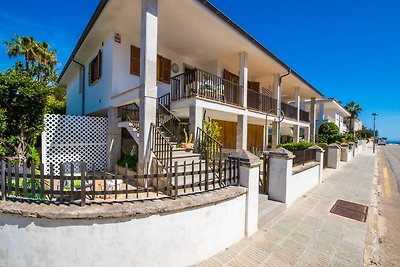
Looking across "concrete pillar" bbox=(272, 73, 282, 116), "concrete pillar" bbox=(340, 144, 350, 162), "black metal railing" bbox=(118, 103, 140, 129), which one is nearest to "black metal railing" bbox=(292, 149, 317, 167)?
"concrete pillar" bbox=(272, 73, 282, 116)

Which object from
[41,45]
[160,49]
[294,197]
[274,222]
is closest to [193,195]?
[274,222]

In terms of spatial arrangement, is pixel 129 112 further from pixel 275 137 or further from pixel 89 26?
pixel 275 137

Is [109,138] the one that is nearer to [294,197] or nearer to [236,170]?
[236,170]

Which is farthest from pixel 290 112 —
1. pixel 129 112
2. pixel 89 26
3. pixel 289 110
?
pixel 89 26

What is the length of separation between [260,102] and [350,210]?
727 cm

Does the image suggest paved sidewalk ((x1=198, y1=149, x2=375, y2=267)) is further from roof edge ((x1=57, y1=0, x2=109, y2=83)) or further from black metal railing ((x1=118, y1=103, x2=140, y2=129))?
roof edge ((x1=57, y1=0, x2=109, y2=83))

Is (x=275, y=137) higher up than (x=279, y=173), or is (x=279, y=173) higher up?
(x=275, y=137)

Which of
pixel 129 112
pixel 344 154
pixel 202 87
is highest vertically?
pixel 202 87

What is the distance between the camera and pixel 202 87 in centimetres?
779

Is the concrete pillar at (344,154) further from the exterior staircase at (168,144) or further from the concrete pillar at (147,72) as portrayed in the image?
the concrete pillar at (147,72)

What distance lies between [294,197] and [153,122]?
15.4 ft

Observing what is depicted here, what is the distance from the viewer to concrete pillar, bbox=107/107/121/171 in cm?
795

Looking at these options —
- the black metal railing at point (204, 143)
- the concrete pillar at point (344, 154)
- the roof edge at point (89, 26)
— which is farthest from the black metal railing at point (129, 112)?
the concrete pillar at point (344, 154)

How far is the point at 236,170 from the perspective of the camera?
3.78 meters
